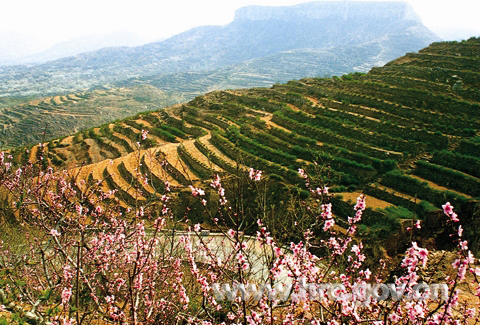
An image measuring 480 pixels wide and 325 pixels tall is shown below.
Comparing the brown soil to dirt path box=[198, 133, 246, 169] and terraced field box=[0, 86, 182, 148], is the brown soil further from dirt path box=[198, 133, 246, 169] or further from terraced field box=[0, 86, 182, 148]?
terraced field box=[0, 86, 182, 148]

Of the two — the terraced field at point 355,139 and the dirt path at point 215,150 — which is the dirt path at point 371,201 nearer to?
the terraced field at point 355,139

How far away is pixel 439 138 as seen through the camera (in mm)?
25172

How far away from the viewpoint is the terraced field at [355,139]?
22062 mm

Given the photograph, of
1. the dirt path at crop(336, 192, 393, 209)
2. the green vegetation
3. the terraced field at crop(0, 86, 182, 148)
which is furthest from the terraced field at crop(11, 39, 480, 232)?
the terraced field at crop(0, 86, 182, 148)

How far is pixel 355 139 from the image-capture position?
28.1 meters

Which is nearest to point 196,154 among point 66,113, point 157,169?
point 157,169

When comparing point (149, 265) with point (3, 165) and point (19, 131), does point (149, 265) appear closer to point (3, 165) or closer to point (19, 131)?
point (3, 165)

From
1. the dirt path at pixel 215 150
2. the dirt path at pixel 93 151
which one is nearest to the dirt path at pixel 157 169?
the dirt path at pixel 215 150

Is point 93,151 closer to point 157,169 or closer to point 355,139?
point 157,169

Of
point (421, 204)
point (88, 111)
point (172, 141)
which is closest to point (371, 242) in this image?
point (421, 204)

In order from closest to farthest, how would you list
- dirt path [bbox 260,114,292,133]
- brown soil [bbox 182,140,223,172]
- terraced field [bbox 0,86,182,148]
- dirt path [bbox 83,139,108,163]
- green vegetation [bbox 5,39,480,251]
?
Result: 1. green vegetation [bbox 5,39,480,251]
2. brown soil [bbox 182,140,223,172]
3. dirt path [bbox 260,114,292,133]
4. dirt path [bbox 83,139,108,163]
5. terraced field [bbox 0,86,182,148]

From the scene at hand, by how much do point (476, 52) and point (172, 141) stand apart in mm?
40210

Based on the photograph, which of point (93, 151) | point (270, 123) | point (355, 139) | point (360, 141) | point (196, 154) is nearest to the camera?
point (360, 141)

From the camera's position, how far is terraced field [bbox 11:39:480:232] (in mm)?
22062
